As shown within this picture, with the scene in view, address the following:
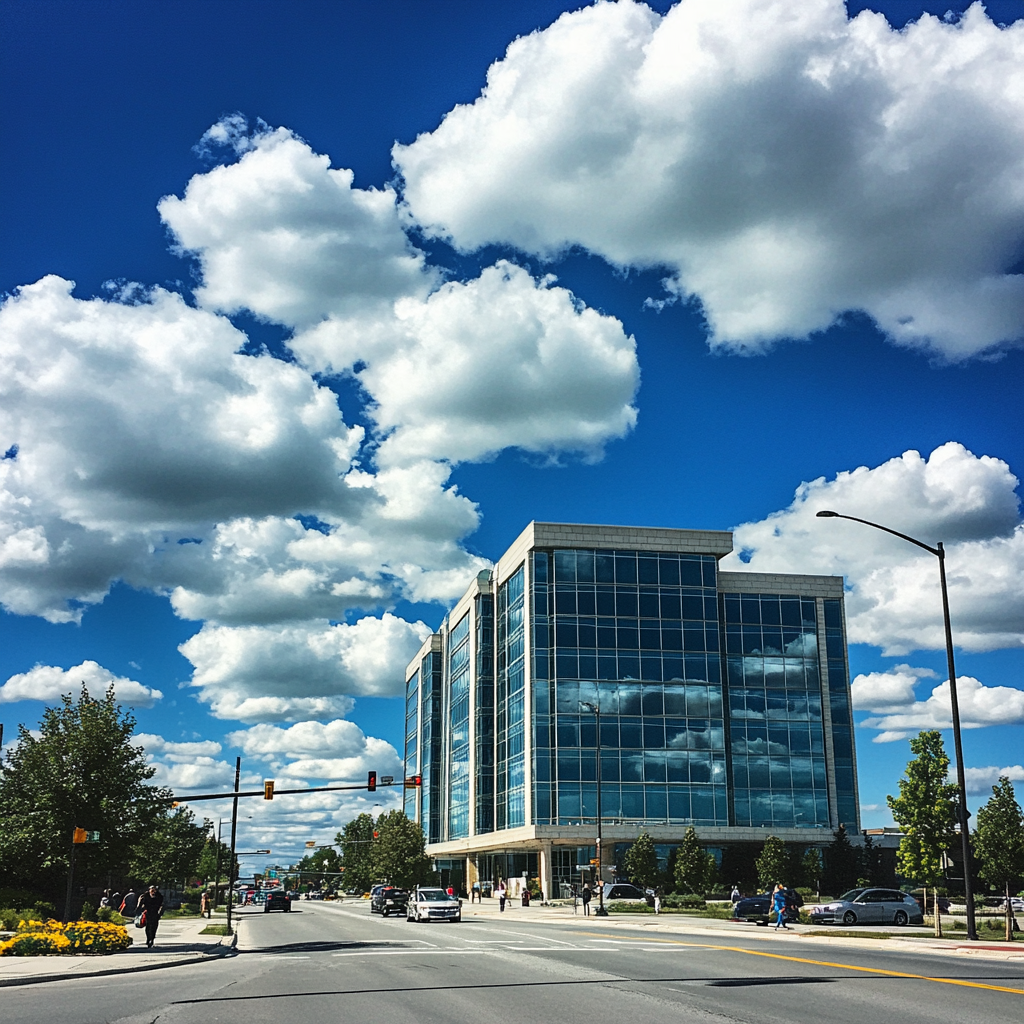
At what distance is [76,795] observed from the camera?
1391 inches

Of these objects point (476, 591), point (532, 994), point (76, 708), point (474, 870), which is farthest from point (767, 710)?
point (532, 994)

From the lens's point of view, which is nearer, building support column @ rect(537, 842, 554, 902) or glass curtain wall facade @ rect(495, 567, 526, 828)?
building support column @ rect(537, 842, 554, 902)

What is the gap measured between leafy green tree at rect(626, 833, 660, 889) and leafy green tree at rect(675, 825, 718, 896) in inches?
70.8

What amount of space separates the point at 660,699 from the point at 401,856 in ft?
96.2

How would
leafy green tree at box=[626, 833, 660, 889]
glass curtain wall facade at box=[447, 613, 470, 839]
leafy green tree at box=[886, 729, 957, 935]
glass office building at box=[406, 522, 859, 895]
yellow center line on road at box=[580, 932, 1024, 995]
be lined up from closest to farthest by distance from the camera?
yellow center line on road at box=[580, 932, 1024, 995] < leafy green tree at box=[886, 729, 957, 935] < leafy green tree at box=[626, 833, 660, 889] < glass office building at box=[406, 522, 859, 895] < glass curtain wall facade at box=[447, 613, 470, 839]

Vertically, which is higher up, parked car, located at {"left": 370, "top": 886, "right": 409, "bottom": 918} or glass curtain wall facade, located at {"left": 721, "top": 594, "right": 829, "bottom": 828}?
glass curtain wall facade, located at {"left": 721, "top": 594, "right": 829, "bottom": 828}

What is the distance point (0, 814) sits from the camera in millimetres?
36656

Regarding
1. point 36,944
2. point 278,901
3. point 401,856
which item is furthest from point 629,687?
point 36,944

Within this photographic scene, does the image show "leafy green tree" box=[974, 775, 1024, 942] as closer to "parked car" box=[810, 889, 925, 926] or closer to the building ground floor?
"parked car" box=[810, 889, 925, 926]

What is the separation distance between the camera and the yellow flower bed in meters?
26.3

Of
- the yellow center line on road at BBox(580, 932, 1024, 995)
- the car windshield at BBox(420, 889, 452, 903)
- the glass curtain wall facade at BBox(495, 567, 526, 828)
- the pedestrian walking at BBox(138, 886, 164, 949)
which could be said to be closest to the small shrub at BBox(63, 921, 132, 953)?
the pedestrian walking at BBox(138, 886, 164, 949)

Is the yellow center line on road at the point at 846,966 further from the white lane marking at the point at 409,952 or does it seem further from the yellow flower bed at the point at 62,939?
the yellow flower bed at the point at 62,939

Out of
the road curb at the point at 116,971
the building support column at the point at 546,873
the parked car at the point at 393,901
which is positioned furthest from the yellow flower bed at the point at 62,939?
the building support column at the point at 546,873

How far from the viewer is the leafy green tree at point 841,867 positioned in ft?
257
